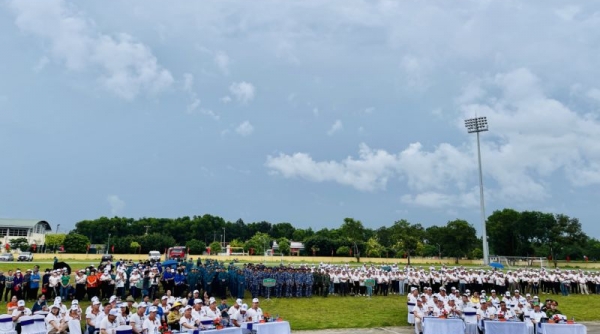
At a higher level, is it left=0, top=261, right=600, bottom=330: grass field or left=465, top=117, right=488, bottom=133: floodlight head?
left=465, top=117, right=488, bottom=133: floodlight head

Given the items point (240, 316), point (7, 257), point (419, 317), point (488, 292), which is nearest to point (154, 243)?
point (7, 257)

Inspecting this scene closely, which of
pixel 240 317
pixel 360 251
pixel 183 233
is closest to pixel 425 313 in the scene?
pixel 240 317

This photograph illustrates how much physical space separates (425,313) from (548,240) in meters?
83.1

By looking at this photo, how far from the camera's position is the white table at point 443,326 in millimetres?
13680

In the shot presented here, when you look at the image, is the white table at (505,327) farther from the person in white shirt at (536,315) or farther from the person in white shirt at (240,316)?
Result: the person in white shirt at (240,316)

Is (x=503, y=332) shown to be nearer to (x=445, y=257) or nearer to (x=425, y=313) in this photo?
(x=425, y=313)

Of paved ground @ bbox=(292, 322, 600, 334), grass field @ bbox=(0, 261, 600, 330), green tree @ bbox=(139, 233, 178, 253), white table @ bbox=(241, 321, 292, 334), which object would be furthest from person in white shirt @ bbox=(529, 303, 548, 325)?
green tree @ bbox=(139, 233, 178, 253)

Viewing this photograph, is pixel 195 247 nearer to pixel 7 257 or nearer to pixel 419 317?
pixel 7 257

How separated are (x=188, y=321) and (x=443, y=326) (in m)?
7.57

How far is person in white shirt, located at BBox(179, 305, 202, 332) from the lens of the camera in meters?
12.2

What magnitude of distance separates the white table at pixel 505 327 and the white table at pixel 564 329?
596 millimetres

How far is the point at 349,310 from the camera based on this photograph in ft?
67.8

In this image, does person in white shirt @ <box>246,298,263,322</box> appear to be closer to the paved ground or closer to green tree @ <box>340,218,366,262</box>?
the paved ground

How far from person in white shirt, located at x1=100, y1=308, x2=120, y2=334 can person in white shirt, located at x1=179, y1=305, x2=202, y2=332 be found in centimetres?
168
